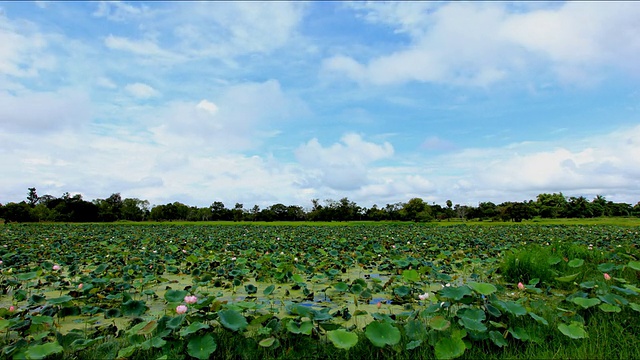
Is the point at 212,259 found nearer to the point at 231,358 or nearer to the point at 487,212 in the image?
the point at 231,358

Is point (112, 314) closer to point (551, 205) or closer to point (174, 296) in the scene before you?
point (174, 296)

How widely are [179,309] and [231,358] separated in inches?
23.6

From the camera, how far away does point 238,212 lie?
203 feet

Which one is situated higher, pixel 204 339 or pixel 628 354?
pixel 204 339

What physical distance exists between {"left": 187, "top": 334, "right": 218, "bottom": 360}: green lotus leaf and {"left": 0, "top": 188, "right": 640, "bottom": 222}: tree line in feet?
140

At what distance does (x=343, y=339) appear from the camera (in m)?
2.63

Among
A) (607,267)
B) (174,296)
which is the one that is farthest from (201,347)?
(607,267)

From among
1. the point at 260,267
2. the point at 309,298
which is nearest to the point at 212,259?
the point at 260,267

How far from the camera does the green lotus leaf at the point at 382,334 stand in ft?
8.73

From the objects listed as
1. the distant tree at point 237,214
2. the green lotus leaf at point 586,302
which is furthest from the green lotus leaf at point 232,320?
the distant tree at point 237,214

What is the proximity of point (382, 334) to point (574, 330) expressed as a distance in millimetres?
1681

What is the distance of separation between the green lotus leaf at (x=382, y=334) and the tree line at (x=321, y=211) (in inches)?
1663

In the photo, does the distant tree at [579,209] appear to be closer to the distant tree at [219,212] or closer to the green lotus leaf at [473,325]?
the distant tree at [219,212]

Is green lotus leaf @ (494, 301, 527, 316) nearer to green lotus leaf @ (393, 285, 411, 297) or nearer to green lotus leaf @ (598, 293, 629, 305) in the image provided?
green lotus leaf @ (598, 293, 629, 305)
